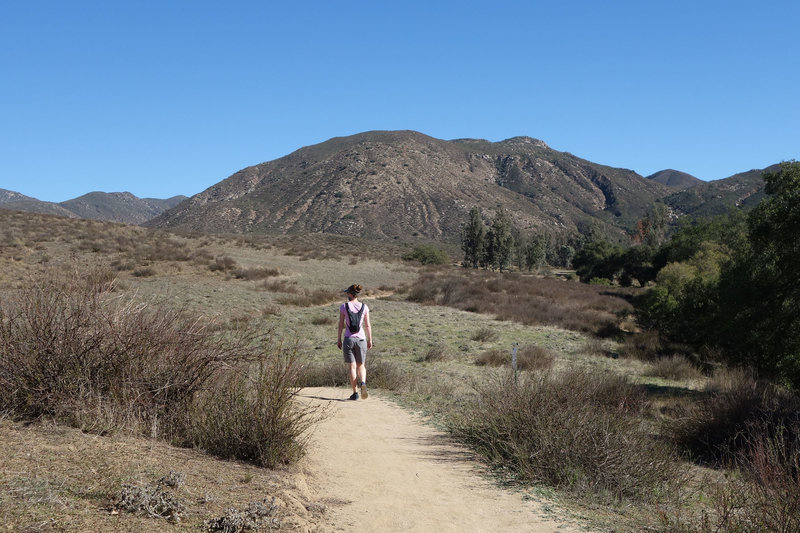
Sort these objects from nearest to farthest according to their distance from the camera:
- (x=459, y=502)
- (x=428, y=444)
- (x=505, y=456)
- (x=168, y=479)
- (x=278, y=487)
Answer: (x=168, y=479) → (x=278, y=487) → (x=459, y=502) → (x=505, y=456) → (x=428, y=444)

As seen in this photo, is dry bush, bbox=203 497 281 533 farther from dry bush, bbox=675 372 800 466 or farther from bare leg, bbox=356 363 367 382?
dry bush, bbox=675 372 800 466

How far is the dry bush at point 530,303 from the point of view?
26.1m

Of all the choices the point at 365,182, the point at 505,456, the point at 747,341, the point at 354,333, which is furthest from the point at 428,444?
the point at 365,182

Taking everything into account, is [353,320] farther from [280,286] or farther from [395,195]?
[395,195]

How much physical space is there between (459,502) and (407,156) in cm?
13629

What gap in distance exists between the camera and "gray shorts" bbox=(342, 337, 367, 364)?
29.2 feet

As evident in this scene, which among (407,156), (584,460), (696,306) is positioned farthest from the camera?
(407,156)

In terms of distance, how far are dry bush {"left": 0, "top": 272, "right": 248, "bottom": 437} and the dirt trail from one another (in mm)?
1711

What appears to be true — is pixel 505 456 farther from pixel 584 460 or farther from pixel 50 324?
pixel 50 324

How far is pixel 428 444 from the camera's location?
6980 millimetres

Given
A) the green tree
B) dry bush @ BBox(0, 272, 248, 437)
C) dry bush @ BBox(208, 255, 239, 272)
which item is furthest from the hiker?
the green tree

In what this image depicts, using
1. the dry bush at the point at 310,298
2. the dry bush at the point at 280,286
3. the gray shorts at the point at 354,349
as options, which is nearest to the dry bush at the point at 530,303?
the dry bush at the point at 310,298

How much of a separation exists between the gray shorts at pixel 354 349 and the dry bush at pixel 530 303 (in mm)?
17888

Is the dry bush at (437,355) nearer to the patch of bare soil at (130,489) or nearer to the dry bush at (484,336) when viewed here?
the dry bush at (484,336)
